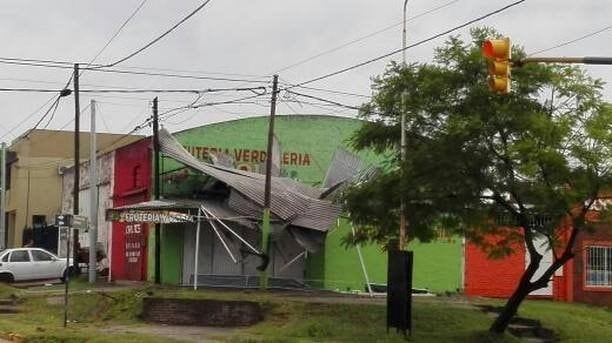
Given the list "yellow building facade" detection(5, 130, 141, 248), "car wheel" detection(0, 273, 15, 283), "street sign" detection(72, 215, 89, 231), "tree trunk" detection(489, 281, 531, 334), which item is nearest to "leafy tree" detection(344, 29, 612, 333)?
"tree trunk" detection(489, 281, 531, 334)

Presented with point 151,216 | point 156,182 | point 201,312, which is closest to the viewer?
point 201,312

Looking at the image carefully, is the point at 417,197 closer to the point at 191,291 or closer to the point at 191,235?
the point at 191,291

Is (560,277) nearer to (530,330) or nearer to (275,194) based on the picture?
(530,330)

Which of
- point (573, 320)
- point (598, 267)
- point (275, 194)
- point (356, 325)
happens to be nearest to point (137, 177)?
point (275, 194)

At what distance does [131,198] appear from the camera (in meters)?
36.3

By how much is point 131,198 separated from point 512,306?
749 inches

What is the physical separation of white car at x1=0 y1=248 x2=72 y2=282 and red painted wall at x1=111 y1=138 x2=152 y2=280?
7.56ft

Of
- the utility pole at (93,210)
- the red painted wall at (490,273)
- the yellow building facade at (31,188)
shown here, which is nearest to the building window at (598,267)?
the red painted wall at (490,273)

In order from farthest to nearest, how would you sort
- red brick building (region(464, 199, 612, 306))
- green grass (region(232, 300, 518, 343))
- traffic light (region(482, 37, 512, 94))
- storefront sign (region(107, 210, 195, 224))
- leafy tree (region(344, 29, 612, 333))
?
1. red brick building (region(464, 199, 612, 306))
2. storefront sign (region(107, 210, 195, 224))
3. green grass (region(232, 300, 518, 343))
4. leafy tree (region(344, 29, 612, 333))
5. traffic light (region(482, 37, 512, 94))

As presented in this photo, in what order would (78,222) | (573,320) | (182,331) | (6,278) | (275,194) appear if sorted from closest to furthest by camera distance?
(78,222) < (182,331) < (573,320) < (275,194) < (6,278)

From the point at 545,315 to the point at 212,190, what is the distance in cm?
1253

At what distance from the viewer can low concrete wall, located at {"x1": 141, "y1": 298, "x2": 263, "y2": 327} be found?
2488cm

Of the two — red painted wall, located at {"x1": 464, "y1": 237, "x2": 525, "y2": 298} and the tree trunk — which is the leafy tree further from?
red painted wall, located at {"x1": 464, "y1": 237, "x2": 525, "y2": 298}

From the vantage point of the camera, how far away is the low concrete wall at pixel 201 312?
24875 millimetres
